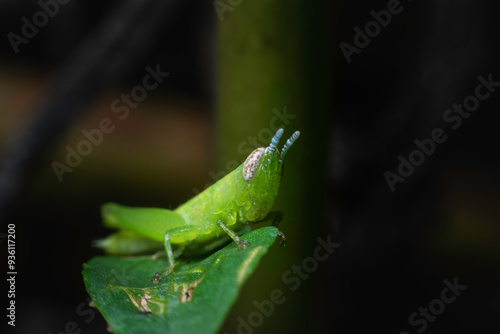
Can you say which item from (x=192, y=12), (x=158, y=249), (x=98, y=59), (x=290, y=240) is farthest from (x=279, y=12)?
(x=192, y=12)

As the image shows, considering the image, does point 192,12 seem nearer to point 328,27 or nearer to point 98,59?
point 98,59

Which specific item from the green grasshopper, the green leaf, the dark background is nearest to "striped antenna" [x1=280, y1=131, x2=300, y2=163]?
the green grasshopper

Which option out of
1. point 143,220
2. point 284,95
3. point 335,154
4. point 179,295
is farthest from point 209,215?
point 335,154

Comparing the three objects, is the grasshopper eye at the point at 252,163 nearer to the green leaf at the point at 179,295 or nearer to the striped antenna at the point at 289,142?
the striped antenna at the point at 289,142

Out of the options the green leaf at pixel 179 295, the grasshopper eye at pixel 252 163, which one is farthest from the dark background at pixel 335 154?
the green leaf at pixel 179 295

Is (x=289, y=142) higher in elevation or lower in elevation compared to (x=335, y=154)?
higher

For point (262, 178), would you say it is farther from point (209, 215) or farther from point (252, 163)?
point (209, 215)
